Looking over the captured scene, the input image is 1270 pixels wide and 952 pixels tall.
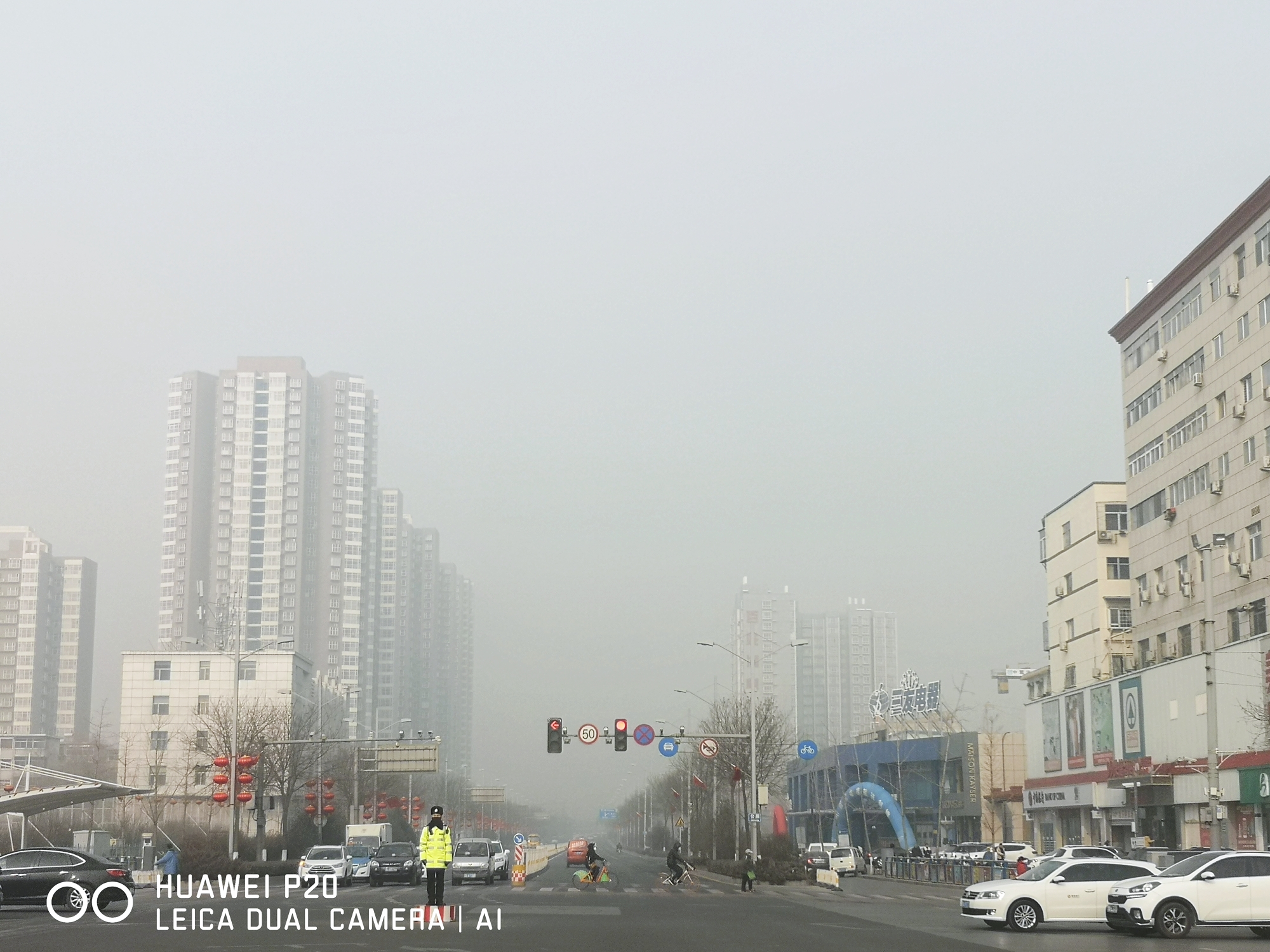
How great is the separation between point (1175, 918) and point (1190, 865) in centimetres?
125

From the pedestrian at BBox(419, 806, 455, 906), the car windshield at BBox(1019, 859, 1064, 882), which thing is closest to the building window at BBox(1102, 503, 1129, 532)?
the car windshield at BBox(1019, 859, 1064, 882)

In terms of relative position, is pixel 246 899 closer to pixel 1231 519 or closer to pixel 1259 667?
pixel 1259 667

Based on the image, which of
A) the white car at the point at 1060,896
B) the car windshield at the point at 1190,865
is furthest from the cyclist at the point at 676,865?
the car windshield at the point at 1190,865

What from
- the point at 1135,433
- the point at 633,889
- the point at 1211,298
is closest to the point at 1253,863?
the point at 633,889

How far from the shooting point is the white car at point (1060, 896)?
1136 inches

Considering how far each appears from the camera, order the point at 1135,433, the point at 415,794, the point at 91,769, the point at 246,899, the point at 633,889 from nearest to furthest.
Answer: the point at 246,899, the point at 633,889, the point at 1135,433, the point at 415,794, the point at 91,769

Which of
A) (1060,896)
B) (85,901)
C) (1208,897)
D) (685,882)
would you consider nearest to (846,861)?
(685,882)

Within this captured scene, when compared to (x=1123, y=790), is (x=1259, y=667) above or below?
above

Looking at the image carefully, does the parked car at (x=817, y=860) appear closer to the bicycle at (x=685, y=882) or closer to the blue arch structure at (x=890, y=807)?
the bicycle at (x=685, y=882)

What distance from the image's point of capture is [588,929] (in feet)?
86.3

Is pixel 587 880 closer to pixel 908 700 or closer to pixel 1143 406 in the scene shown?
pixel 1143 406

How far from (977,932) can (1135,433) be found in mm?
46403

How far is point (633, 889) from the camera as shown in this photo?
160ft

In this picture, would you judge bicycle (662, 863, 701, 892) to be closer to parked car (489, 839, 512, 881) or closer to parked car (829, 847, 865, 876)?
parked car (489, 839, 512, 881)
